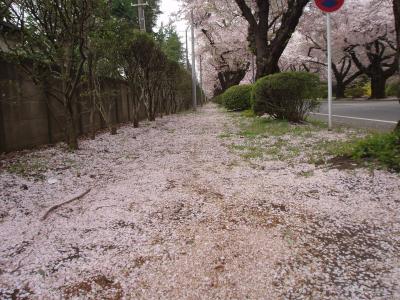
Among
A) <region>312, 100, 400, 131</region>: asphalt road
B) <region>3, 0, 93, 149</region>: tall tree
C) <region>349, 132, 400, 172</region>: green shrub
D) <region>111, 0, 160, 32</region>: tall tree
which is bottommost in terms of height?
<region>349, 132, 400, 172</region>: green shrub

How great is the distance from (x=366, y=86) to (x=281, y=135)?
3878cm

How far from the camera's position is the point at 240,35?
24.8 meters

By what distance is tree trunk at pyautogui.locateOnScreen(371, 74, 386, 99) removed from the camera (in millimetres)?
27200

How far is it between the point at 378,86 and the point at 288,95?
2378cm

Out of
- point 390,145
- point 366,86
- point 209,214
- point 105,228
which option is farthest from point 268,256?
point 366,86

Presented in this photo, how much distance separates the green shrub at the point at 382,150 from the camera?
340 cm

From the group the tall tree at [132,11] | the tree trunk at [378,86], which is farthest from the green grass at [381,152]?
the tree trunk at [378,86]

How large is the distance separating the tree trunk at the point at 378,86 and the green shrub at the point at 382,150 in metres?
27.4

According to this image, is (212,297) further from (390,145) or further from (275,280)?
(390,145)

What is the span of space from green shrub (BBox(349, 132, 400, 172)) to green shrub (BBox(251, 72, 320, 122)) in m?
4.30

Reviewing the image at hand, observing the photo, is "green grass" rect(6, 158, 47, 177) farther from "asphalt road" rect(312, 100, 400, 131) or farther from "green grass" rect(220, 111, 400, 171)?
"asphalt road" rect(312, 100, 400, 131)

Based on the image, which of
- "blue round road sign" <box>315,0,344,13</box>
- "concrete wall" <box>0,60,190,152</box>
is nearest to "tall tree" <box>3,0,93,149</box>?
"concrete wall" <box>0,60,190,152</box>

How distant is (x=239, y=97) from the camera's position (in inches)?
692

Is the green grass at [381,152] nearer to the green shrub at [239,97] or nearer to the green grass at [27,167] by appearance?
the green grass at [27,167]
